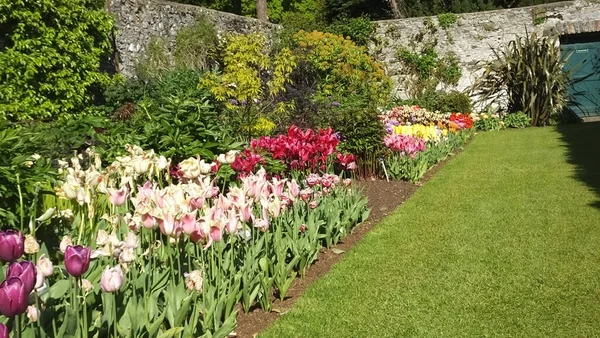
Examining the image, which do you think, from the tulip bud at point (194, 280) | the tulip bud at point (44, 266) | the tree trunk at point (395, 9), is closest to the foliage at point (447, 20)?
the tree trunk at point (395, 9)

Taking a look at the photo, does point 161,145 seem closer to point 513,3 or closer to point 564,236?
point 564,236

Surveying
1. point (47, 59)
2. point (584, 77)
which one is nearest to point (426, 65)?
point (584, 77)

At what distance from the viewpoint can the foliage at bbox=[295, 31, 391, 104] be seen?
39.9 ft

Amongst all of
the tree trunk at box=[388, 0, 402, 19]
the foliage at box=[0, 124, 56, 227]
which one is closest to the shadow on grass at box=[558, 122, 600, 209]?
the foliage at box=[0, 124, 56, 227]

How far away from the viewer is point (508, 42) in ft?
45.3

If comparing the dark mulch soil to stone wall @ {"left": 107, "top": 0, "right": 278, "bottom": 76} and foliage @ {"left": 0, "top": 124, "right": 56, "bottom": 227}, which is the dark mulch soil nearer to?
foliage @ {"left": 0, "top": 124, "right": 56, "bottom": 227}

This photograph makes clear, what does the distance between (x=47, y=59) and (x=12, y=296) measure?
611cm

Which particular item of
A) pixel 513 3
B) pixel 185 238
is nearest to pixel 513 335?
pixel 185 238

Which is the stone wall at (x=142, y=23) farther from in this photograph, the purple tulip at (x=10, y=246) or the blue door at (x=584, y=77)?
the blue door at (x=584, y=77)

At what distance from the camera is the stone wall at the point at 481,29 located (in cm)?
1330

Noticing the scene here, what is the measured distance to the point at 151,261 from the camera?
2854 millimetres

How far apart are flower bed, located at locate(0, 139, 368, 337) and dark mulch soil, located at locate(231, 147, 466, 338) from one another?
2.8 inches

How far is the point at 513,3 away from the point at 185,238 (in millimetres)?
19712

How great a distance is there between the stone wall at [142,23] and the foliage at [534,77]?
6.52m
